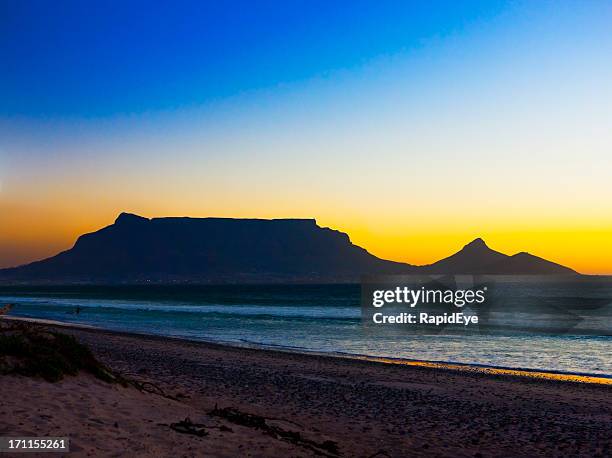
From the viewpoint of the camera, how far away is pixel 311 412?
12906 mm

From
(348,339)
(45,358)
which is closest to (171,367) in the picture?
(45,358)

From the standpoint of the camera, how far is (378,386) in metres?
17.2

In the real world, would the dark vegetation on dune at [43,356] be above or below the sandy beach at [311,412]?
above

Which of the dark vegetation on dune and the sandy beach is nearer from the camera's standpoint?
the sandy beach

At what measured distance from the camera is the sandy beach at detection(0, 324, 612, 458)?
8422 millimetres

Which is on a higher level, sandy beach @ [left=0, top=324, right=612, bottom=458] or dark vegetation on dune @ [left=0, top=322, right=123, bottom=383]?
dark vegetation on dune @ [left=0, top=322, right=123, bottom=383]

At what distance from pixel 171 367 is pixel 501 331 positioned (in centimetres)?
2901

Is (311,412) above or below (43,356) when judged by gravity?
below

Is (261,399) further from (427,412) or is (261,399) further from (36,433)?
(36,433)

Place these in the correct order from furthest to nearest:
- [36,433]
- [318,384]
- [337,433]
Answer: [318,384] → [337,433] → [36,433]

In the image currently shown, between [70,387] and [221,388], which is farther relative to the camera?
[221,388]

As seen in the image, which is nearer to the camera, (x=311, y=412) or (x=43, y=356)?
(x=43, y=356)

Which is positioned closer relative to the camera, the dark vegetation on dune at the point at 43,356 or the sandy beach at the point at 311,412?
the sandy beach at the point at 311,412

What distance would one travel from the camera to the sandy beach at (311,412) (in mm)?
8422
